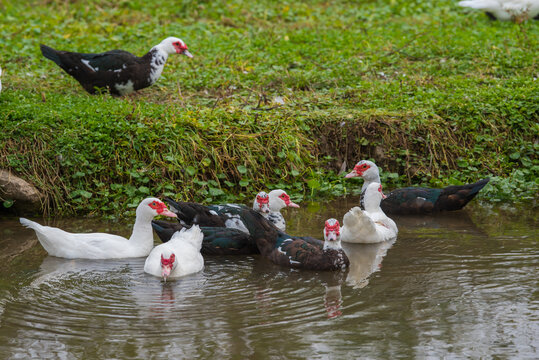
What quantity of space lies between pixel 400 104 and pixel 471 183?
153cm

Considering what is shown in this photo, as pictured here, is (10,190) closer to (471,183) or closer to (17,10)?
(471,183)

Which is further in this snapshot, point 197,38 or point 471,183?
point 197,38

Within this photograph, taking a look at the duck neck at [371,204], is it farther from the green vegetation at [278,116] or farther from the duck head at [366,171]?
the green vegetation at [278,116]

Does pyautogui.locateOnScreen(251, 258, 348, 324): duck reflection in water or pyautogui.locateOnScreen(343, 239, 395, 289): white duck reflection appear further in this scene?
pyautogui.locateOnScreen(343, 239, 395, 289): white duck reflection

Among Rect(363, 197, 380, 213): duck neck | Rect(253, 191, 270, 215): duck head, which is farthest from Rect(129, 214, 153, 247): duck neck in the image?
Rect(363, 197, 380, 213): duck neck

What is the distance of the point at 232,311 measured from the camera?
18.5ft

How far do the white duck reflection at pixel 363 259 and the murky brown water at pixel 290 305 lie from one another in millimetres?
20

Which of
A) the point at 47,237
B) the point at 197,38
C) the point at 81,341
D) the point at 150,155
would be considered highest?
the point at 197,38

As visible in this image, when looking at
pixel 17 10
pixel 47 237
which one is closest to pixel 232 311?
pixel 47 237

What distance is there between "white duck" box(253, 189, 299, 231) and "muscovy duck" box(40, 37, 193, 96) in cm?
314

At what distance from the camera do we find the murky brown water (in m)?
4.96

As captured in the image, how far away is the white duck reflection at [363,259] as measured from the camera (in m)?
6.48

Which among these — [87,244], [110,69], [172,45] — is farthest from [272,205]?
[172,45]

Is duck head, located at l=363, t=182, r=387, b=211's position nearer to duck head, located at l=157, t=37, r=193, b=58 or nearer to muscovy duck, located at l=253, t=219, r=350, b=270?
muscovy duck, located at l=253, t=219, r=350, b=270
